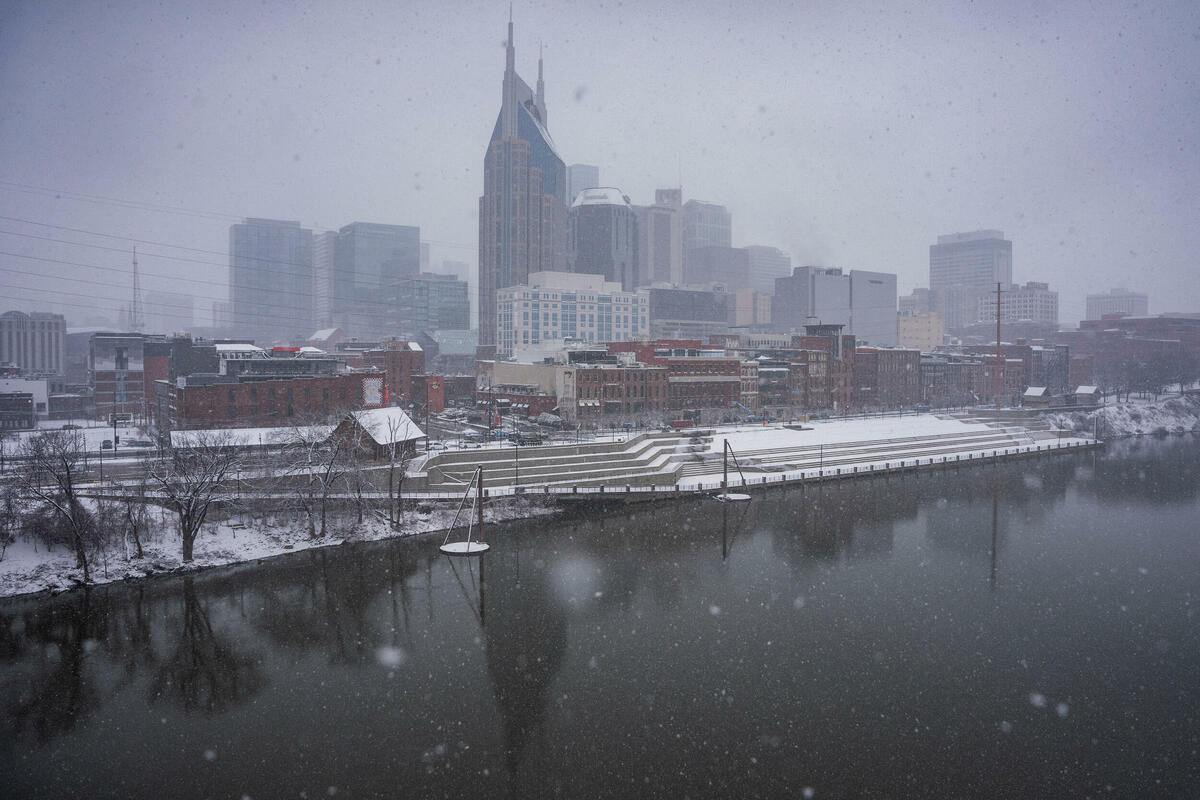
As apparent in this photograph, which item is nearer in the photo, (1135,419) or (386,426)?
(386,426)

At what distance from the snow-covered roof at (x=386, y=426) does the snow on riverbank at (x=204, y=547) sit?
19.2ft

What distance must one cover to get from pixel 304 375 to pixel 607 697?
43.3 metres

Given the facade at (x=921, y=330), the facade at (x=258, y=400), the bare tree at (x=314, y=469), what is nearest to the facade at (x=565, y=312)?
the facade at (x=921, y=330)

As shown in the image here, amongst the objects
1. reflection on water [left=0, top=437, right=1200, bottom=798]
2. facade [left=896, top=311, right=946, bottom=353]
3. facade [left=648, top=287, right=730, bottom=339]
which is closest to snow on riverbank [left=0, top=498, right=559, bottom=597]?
reflection on water [left=0, top=437, right=1200, bottom=798]

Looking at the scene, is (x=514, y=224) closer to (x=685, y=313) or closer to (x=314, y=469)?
(x=685, y=313)

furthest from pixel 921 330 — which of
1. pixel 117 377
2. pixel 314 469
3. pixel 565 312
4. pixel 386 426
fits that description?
pixel 314 469

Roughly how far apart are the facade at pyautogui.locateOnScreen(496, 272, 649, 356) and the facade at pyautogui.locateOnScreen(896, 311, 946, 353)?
241 feet

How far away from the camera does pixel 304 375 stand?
57.2m

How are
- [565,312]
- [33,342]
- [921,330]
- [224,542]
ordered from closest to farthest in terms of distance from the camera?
[224,542]
[33,342]
[565,312]
[921,330]

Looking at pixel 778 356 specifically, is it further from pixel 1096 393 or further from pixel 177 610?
pixel 177 610

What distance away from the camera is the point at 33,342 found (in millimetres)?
132500

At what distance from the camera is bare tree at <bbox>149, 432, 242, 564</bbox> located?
1309 inches

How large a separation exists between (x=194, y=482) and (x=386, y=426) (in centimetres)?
1339

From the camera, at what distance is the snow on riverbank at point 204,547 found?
29984 millimetres
